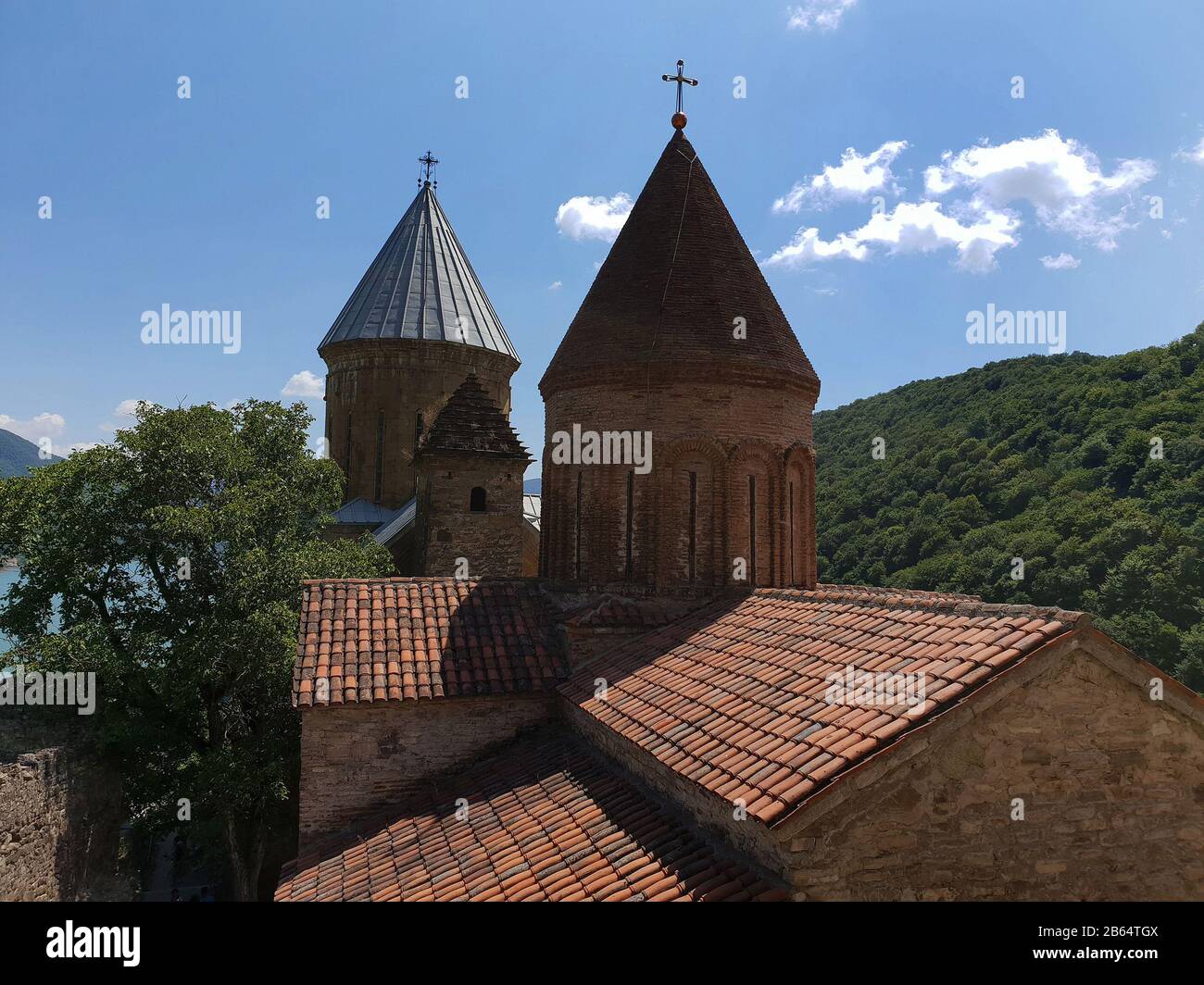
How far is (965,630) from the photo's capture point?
5902mm

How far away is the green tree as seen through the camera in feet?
40.9

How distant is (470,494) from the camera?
15.0 meters

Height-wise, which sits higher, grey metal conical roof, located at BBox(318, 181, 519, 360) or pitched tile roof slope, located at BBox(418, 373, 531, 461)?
grey metal conical roof, located at BBox(318, 181, 519, 360)

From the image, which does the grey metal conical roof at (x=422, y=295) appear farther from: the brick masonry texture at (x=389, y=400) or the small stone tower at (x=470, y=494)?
the small stone tower at (x=470, y=494)

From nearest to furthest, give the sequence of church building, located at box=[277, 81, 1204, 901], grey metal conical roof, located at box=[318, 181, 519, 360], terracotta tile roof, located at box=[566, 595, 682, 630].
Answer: church building, located at box=[277, 81, 1204, 901] < terracotta tile roof, located at box=[566, 595, 682, 630] < grey metal conical roof, located at box=[318, 181, 519, 360]

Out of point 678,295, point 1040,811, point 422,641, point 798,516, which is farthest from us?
point 798,516

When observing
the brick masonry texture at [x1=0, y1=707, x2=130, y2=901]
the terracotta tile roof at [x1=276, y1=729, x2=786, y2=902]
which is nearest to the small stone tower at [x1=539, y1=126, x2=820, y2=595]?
the terracotta tile roof at [x1=276, y1=729, x2=786, y2=902]

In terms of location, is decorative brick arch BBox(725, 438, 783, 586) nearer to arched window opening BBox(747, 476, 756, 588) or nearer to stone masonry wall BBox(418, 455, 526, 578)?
arched window opening BBox(747, 476, 756, 588)

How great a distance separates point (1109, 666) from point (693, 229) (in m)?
8.07

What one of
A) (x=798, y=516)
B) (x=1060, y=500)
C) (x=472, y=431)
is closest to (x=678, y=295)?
(x=798, y=516)

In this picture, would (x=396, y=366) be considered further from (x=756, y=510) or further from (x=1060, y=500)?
(x=1060, y=500)

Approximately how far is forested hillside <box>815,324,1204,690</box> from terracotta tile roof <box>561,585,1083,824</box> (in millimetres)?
21648

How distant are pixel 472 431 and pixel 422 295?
9.57m

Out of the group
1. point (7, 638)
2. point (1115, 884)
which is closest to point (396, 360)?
point (7, 638)
